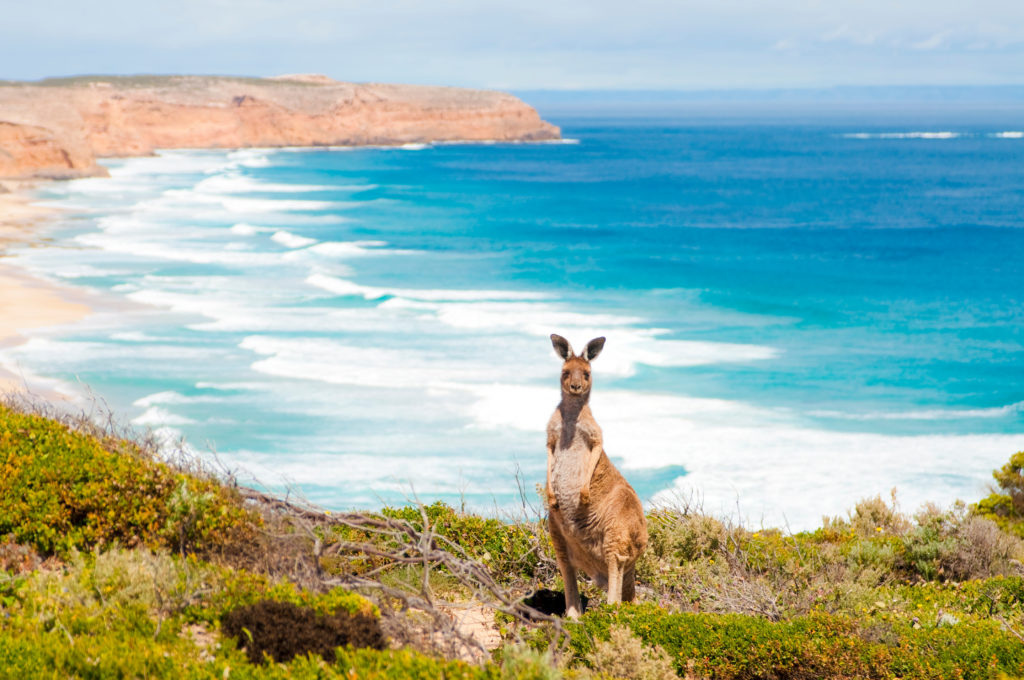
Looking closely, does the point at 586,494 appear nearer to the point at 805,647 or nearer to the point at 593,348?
the point at 593,348

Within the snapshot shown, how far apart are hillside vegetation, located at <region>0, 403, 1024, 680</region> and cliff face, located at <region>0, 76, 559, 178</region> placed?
77824 mm

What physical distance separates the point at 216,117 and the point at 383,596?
462 feet

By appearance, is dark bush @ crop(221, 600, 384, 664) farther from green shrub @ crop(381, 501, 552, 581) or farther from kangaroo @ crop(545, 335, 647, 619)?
green shrub @ crop(381, 501, 552, 581)

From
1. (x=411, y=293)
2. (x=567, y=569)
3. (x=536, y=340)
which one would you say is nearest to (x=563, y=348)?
(x=567, y=569)

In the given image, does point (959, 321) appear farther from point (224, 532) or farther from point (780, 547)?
point (224, 532)

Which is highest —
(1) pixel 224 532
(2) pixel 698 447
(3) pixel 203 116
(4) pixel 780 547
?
(3) pixel 203 116

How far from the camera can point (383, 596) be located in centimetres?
599

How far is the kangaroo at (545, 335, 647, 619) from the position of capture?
20.1 feet

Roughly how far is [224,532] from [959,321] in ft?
120

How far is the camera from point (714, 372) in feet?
91.9

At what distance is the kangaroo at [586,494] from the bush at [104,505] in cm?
231

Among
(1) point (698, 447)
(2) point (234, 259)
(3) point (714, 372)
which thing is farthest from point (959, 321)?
(2) point (234, 259)

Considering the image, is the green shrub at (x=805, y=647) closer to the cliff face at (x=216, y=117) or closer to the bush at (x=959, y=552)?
the bush at (x=959, y=552)

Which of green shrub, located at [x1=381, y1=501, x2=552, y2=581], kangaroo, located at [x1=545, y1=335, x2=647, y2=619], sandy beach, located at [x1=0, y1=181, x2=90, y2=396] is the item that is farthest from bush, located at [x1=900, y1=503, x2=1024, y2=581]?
sandy beach, located at [x1=0, y1=181, x2=90, y2=396]
